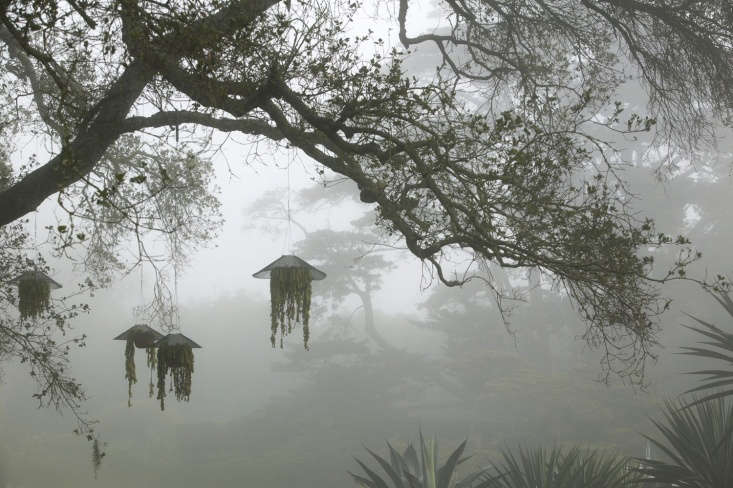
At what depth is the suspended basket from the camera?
238 inches

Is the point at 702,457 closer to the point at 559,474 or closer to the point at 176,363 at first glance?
the point at 559,474

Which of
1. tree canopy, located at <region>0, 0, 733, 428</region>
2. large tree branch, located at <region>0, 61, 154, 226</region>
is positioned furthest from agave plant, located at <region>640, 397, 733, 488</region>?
large tree branch, located at <region>0, 61, 154, 226</region>

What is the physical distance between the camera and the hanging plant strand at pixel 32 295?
19.8ft

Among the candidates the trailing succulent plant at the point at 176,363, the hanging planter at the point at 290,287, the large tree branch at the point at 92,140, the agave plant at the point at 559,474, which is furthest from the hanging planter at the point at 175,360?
the agave plant at the point at 559,474

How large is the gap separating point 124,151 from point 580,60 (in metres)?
6.47

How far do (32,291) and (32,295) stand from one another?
0.04 metres

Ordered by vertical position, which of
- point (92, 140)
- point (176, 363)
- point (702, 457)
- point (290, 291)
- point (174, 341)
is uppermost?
point (92, 140)

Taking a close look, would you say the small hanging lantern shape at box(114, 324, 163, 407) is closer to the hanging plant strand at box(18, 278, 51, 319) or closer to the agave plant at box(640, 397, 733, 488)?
the hanging plant strand at box(18, 278, 51, 319)

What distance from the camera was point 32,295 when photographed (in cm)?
607

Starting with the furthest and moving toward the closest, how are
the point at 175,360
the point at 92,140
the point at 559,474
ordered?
the point at 559,474 < the point at 175,360 < the point at 92,140

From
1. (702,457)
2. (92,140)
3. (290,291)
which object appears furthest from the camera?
(702,457)

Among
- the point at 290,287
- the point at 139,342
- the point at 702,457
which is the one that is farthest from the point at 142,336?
the point at 702,457

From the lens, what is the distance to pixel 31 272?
6074 millimetres

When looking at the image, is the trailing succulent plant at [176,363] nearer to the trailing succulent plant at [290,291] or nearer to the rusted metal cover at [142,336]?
the rusted metal cover at [142,336]
